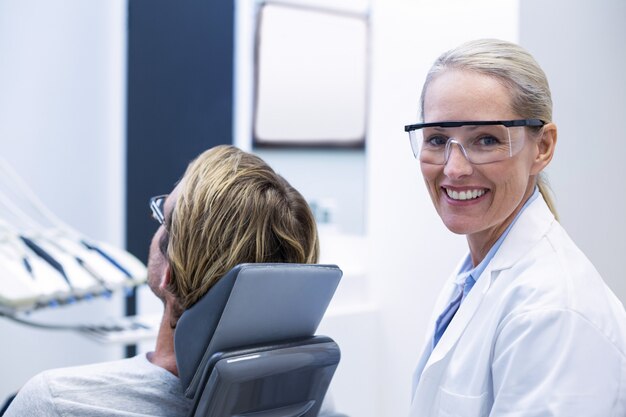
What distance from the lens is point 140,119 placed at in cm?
321

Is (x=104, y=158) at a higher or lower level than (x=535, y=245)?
higher

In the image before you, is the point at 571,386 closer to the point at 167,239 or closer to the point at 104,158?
the point at 167,239

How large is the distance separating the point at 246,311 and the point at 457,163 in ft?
1.38

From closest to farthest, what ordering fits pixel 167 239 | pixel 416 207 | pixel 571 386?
1. pixel 571 386
2. pixel 167 239
3. pixel 416 207

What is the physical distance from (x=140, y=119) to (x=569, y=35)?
200 cm

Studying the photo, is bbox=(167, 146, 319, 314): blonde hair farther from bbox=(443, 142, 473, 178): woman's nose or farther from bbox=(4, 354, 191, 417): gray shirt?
bbox=(443, 142, 473, 178): woman's nose

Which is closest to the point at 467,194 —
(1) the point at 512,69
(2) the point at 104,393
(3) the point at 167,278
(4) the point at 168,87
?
(1) the point at 512,69

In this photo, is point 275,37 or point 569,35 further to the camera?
point 275,37

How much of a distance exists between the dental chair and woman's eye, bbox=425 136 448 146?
0.90 feet

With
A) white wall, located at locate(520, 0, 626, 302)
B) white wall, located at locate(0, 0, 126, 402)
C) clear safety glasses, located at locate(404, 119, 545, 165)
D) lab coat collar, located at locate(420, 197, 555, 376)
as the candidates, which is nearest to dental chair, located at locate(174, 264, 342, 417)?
lab coat collar, located at locate(420, 197, 555, 376)

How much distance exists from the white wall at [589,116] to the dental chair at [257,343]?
1.17m

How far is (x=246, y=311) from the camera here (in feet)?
3.37

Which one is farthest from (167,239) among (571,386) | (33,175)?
(33,175)

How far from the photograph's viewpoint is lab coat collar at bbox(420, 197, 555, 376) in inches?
43.0
